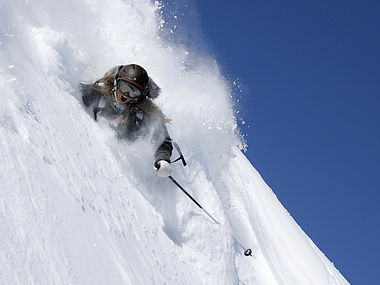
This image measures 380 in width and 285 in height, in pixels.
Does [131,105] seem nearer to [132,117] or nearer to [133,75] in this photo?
[132,117]

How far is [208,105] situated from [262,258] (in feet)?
8.81

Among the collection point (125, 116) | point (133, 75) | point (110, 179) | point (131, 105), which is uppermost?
point (133, 75)

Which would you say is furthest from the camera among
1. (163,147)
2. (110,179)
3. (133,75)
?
(163,147)

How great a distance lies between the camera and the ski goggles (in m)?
4.57

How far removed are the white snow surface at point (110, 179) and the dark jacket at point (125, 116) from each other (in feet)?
0.43

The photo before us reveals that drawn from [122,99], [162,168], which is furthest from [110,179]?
[122,99]

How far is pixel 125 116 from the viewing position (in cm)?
481

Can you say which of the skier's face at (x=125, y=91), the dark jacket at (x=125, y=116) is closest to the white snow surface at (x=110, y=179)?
the dark jacket at (x=125, y=116)

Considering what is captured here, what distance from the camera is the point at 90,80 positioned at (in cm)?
511

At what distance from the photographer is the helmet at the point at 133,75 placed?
4559 millimetres

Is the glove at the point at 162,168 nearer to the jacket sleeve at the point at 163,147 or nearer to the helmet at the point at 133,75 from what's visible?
the jacket sleeve at the point at 163,147

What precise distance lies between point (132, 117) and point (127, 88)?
0.43m

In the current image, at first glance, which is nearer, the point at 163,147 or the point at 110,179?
the point at 110,179

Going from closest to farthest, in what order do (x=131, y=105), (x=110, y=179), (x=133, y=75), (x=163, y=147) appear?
(x=110, y=179)
(x=133, y=75)
(x=131, y=105)
(x=163, y=147)
